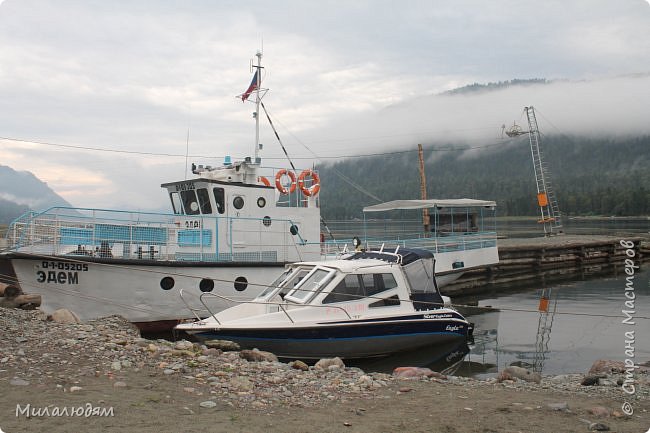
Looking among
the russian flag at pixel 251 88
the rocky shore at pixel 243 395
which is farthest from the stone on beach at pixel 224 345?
the russian flag at pixel 251 88

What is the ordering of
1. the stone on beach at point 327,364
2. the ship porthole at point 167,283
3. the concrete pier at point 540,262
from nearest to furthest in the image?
the stone on beach at point 327,364 → the ship porthole at point 167,283 → the concrete pier at point 540,262

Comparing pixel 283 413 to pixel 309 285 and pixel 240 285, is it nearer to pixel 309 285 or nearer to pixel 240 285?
pixel 309 285

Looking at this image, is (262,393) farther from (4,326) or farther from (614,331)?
(614,331)

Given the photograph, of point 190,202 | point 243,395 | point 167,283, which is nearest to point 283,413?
point 243,395

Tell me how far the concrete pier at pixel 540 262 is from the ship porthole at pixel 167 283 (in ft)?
44.6

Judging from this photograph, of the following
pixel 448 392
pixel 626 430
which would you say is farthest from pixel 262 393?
pixel 626 430

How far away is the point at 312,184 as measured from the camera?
16.6 m

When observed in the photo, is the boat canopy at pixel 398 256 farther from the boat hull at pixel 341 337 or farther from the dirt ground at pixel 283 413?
the dirt ground at pixel 283 413

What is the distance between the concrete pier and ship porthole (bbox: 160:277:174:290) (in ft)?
44.6

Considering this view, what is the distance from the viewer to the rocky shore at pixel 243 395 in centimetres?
512

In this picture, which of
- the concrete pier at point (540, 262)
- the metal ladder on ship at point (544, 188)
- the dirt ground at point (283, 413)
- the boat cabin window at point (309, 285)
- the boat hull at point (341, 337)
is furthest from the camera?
the metal ladder on ship at point (544, 188)

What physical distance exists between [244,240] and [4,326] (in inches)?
292

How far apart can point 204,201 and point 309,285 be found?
5311mm

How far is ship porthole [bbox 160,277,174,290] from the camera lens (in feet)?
41.6
